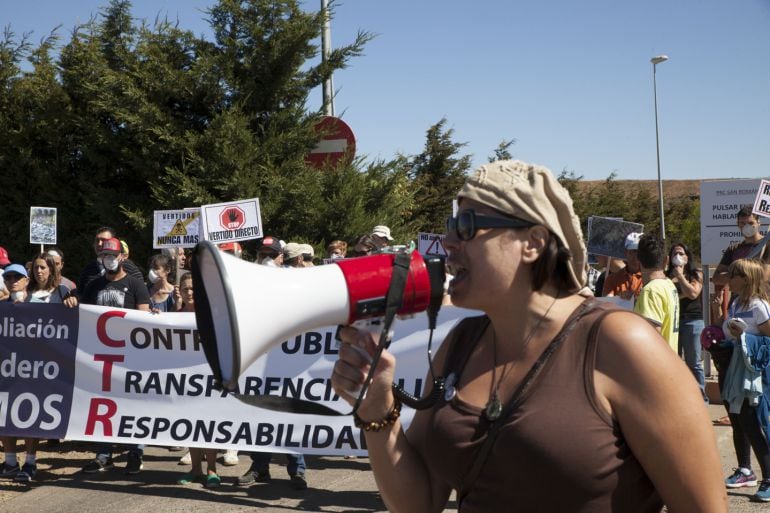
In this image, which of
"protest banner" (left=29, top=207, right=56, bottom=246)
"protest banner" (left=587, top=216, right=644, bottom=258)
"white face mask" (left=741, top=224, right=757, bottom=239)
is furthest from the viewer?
"protest banner" (left=29, top=207, right=56, bottom=246)

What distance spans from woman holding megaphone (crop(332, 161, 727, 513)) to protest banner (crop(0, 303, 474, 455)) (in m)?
4.01

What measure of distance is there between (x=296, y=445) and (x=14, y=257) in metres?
12.6

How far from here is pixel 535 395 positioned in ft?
5.84

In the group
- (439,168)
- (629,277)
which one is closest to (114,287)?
(629,277)

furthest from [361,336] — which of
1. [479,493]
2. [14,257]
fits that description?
[14,257]

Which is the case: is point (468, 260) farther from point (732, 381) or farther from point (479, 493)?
point (732, 381)

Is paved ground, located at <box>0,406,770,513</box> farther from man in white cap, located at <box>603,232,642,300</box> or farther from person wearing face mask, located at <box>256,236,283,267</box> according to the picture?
person wearing face mask, located at <box>256,236,283,267</box>

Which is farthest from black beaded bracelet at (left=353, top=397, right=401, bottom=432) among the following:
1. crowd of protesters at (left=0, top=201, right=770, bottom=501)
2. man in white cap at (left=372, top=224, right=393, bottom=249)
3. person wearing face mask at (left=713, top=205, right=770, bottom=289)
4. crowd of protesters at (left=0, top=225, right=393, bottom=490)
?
man in white cap at (left=372, top=224, right=393, bottom=249)

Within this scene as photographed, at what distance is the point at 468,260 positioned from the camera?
1.88 meters

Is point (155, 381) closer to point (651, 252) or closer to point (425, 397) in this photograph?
point (651, 252)

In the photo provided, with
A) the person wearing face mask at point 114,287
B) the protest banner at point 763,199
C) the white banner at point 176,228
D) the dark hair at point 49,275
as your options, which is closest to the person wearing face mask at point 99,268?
the person wearing face mask at point 114,287

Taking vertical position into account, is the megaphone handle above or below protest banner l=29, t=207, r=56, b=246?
below

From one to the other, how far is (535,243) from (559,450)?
45 centimetres

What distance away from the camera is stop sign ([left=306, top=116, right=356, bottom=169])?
47.9 ft
